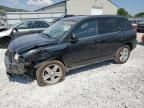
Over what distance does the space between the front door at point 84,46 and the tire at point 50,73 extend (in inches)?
13.0

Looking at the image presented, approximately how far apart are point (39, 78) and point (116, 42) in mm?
2822

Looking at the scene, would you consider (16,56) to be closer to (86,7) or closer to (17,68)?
(17,68)

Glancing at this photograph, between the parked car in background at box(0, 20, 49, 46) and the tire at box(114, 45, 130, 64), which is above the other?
the parked car in background at box(0, 20, 49, 46)

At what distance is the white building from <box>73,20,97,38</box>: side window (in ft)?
83.7

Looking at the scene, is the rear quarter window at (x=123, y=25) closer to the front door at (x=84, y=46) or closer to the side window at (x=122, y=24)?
the side window at (x=122, y=24)

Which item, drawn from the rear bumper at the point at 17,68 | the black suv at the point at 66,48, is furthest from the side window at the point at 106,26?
the rear bumper at the point at 17,68

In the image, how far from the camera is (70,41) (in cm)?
437

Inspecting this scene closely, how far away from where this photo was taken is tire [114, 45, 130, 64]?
5.69 m

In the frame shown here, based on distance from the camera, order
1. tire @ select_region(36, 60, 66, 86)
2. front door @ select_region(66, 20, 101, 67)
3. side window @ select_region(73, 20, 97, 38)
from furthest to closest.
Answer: side window @ select_region(73, 20, 97, 38) < front door @ select_region(66, 20, 101, 67) < tire @ select_region(36, 60, 66, 86)

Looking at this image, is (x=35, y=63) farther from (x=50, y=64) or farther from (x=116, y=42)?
(x=116, y=42)

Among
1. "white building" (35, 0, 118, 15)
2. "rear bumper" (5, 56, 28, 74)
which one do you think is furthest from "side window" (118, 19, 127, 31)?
"white building" (35, 0, 118, 15)

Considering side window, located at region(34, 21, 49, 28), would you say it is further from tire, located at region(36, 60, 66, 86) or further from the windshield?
tire, located at region(36, 60, 66, 86)

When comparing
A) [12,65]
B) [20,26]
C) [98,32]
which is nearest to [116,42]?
[98,32]

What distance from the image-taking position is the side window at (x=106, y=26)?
16.5 ft
